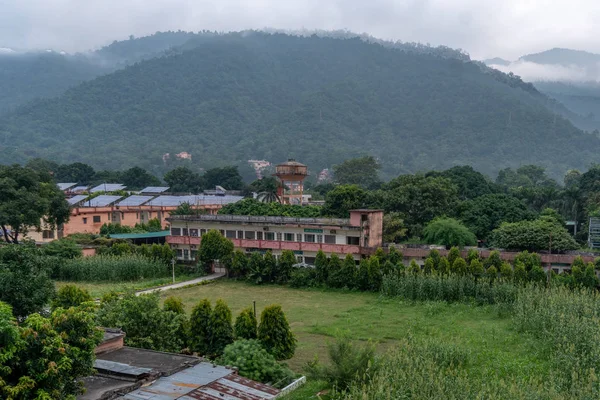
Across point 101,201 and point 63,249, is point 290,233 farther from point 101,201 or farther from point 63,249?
point 101,201

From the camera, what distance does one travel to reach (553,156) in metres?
133

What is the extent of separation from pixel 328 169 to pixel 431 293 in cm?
9265

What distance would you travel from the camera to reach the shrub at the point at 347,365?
15062 millimetres

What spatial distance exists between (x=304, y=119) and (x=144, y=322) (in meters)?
133

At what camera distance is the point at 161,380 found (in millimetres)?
13273

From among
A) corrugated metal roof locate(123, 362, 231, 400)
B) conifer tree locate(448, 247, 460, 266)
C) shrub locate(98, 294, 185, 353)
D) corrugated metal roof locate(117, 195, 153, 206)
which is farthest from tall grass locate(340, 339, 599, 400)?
corrugated metal roof locate(117, 195, 153, 206)

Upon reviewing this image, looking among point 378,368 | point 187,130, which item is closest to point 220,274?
point 378,368

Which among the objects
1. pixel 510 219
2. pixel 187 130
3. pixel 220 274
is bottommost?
pixel 220 274

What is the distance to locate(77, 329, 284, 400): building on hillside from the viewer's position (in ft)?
40.7

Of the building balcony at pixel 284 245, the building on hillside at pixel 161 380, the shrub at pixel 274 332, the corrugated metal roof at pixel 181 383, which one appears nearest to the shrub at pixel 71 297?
the building on hillside at pixel 161 380

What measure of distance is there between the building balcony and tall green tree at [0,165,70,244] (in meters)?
8.97

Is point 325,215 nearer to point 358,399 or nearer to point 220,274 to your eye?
point 220,274

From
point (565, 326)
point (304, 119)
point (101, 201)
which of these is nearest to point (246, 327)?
point (565, 326)

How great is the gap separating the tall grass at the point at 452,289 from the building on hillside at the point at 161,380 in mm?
14553
